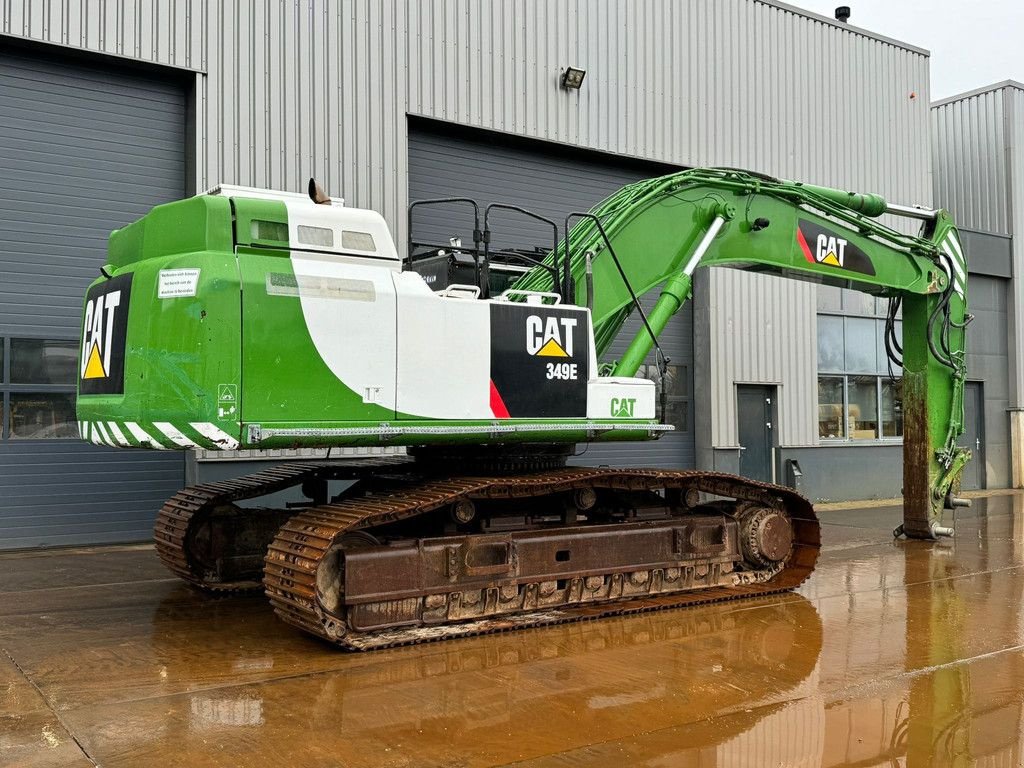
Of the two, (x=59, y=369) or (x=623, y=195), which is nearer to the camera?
(x=623, y=195)

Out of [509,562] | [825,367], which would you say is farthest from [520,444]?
[825,367]

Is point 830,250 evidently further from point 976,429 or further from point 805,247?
point 976,429

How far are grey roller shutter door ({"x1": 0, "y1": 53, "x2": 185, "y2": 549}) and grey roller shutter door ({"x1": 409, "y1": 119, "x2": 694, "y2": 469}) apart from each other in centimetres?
368

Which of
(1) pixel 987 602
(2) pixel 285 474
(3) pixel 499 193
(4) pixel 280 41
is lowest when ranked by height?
(1) pixel 987 602

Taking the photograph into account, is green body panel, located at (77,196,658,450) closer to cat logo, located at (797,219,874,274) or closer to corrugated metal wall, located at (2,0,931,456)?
cat logo, located at (797,219,874,274)

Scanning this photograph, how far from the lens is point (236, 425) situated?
5988 millimetres

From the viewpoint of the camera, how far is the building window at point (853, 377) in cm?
1834

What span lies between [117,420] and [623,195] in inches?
184

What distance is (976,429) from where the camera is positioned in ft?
70.5

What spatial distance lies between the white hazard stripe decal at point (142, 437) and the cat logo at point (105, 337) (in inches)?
12.0

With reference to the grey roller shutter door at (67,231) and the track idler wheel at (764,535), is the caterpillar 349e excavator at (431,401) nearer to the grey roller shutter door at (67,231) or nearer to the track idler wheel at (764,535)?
the track idler wheel at (764,535)

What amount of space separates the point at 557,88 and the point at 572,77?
0.91 ft

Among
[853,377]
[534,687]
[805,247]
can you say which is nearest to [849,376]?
[853,377]

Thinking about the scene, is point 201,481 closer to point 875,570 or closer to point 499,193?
point 499,193
